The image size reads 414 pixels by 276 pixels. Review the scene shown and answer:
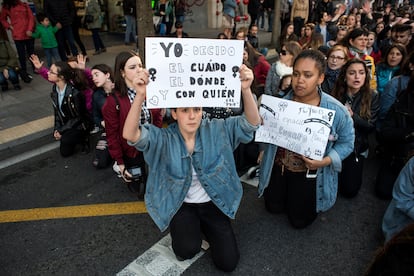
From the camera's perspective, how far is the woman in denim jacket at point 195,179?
2475mm

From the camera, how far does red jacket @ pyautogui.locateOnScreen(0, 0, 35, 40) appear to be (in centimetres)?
697

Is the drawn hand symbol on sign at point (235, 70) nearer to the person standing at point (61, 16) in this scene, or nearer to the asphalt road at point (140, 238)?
the asphalt road at point (140, 238)

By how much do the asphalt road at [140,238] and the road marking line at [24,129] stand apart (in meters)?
1.20

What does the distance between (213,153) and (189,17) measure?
493 inches

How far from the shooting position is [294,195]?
10.2 ft

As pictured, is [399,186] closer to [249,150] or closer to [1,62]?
[249,150]

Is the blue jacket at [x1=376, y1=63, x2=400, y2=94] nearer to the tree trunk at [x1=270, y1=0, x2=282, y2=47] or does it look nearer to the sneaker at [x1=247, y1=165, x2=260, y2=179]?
the sneaker at [x1=247, y1=165, x2=260, y2=179]

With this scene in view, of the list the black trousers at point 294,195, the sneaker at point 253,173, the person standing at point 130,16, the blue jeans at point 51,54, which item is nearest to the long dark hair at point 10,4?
the blue jeans at point 51,54

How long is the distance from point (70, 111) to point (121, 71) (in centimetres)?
152

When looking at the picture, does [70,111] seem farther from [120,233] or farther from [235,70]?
[235,70]

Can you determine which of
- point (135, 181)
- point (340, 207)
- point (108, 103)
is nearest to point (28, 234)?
point (135, 181)

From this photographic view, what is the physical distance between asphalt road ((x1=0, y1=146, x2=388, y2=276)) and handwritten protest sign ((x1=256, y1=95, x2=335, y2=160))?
0.81 m

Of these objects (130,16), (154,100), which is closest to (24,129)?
(154,100)

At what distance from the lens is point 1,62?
6.59m
